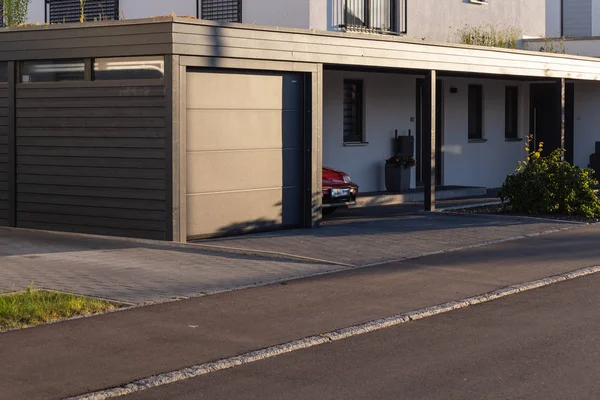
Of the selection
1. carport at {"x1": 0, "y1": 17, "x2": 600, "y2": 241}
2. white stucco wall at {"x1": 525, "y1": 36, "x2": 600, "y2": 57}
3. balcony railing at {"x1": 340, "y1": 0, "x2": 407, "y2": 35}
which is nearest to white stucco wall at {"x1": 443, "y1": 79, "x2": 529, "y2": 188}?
white stucco wall at {"x1": 525, "y1": 36, "x2": 600, "y2": 57}

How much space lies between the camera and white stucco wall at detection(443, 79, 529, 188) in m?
24.5

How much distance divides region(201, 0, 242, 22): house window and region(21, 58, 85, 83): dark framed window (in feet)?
21.7

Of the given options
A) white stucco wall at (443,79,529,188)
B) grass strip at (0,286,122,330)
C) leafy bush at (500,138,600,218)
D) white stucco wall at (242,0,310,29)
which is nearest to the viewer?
grass strip at (0,286,122,330)

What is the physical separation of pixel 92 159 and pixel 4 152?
74.2 inches

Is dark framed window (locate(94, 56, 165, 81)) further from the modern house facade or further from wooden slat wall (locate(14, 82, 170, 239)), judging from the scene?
the modern house facade

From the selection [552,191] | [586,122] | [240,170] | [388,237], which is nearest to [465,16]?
[586,122]

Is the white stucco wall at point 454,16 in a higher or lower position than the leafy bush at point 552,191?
higher

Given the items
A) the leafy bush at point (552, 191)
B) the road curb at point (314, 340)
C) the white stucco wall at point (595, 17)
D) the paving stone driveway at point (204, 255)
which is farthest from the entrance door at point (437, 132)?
the road curb at point (314, 340)

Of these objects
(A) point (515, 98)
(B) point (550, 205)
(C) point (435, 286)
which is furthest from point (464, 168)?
(C) point (435, 286)

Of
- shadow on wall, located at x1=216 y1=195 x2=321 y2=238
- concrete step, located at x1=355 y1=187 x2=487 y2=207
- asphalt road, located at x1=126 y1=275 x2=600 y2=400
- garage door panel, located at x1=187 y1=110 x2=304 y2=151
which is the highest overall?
garage door panel, located at x1=187 y1=110 x2=304 y2=151

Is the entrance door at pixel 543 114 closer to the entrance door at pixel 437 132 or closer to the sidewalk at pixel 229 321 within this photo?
the entrance door at pixel 437 132

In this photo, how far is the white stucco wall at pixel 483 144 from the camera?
24453 mm

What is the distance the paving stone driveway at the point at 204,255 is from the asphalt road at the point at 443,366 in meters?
2.73

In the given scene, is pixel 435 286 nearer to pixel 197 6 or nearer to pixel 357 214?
pixel 357 214
